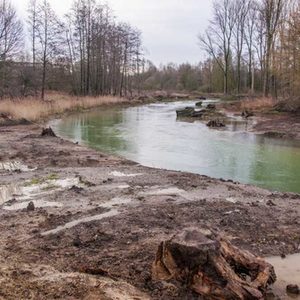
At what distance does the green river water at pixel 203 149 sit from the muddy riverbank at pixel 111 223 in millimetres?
2568

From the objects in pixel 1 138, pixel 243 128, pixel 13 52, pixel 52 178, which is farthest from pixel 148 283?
pixel 13 52

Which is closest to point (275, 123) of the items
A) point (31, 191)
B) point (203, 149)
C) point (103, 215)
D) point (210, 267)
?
point (203, 149)

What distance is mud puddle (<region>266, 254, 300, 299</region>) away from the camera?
14.8 ft

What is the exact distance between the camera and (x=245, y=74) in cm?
7306

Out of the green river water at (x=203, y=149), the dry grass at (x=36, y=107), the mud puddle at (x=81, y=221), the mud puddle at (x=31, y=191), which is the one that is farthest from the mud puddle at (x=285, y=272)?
the dry grass at (x=36, y=107)

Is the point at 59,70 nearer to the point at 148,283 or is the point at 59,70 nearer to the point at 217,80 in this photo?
the point at 217,80

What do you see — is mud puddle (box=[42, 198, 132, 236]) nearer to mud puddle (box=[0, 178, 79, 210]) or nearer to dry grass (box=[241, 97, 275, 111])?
mud puddle (box=[0, 178, 79, 210])

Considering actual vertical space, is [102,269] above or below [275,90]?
below

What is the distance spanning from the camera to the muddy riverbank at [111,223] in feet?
13.9

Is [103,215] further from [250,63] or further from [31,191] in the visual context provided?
[250,63]

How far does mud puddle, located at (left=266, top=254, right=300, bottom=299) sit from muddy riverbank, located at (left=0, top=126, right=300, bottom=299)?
152mm

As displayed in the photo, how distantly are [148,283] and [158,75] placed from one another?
93061mm

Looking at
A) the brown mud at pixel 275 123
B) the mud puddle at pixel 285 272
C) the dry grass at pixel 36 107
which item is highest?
the dry grass at pixel 36 107

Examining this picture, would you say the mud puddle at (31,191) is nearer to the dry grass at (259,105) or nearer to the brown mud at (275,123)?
the brown mud at (275,123)
